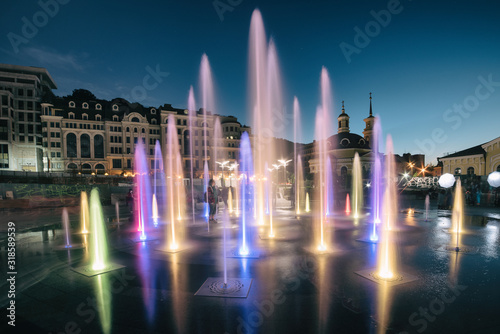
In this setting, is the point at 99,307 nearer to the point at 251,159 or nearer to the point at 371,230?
the point at 371,230

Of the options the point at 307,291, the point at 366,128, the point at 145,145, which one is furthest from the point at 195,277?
the point at 366,128

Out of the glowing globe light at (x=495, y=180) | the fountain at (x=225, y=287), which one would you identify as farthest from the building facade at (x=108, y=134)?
the fountain at (x=225, y=287)

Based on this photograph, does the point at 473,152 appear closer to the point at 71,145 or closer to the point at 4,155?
the point at 71,145

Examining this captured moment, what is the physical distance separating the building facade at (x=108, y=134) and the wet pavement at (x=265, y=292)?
149 feet

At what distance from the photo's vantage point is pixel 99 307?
449 centimetres

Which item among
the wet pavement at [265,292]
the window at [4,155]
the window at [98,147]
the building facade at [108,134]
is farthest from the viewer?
the window at [98,147]

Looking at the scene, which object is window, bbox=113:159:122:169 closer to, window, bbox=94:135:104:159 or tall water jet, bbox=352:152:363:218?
window, bbox=94:135:104:159

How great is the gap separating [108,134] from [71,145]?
815 centimetres

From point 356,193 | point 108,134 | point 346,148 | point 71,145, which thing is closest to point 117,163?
point 108,134

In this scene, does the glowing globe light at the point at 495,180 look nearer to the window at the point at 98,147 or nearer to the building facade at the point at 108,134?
the building facade at the point at 108,134

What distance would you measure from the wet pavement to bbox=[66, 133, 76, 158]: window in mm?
58255

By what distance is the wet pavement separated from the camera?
3.92m

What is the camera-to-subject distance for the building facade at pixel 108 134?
184 feet

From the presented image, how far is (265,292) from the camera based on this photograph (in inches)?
194
